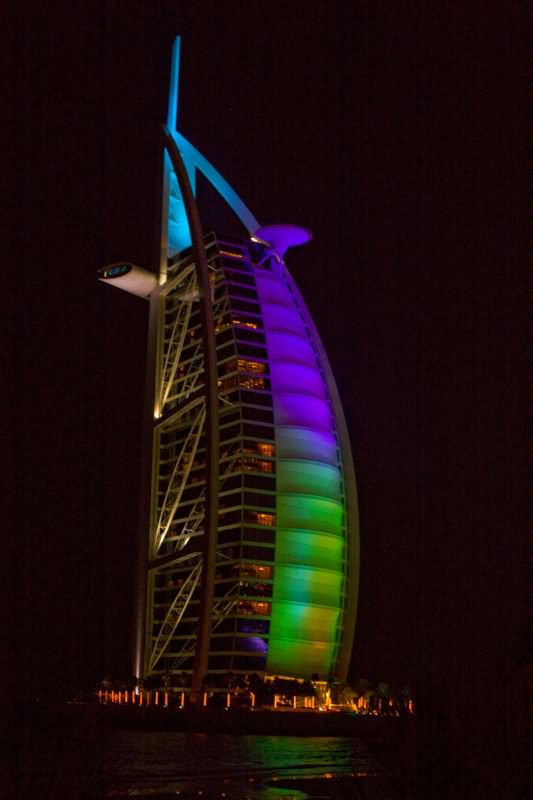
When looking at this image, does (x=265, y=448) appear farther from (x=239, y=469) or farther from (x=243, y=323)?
(x=243, y=323)

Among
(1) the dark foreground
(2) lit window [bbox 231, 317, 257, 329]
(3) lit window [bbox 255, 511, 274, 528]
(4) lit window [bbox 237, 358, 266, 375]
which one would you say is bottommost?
(1) the dark foreground

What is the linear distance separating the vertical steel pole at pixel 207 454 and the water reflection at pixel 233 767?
776 inches

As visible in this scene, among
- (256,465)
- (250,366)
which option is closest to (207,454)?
(256,465)

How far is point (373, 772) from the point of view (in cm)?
2947

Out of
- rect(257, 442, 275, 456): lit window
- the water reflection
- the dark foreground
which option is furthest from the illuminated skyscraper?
the water reflection

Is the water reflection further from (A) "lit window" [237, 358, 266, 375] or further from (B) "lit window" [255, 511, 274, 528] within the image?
(A) "lit window" [237, 358, 266, 375]

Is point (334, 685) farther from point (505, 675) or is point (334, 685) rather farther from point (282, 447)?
point (505, 675)

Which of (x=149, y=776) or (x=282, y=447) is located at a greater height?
(x=282, y=447)

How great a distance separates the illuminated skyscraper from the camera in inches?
2955

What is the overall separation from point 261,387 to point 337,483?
8427 mm

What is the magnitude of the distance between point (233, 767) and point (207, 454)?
39658 mm

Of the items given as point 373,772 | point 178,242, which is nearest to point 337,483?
point 178,242

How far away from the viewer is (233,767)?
32781mm

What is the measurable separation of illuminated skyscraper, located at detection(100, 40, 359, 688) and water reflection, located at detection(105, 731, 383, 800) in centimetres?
2491
